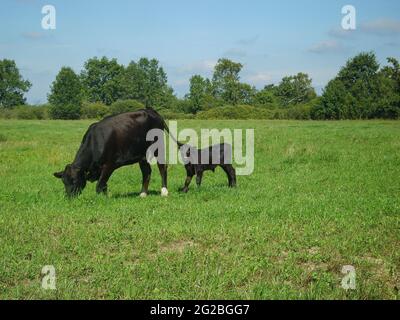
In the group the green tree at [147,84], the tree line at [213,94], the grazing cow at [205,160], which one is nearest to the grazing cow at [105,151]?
the grazing cow at [205,160]

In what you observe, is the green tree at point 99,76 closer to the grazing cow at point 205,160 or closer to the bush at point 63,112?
the bush at point 63,112

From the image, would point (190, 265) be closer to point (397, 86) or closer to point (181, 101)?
point (397, 86)

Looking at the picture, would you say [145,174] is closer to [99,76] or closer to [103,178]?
[103,178]

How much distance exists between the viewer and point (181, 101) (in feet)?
312

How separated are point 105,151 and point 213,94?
3671 inches

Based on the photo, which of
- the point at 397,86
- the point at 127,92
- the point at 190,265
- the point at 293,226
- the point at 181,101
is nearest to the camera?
the point at 190,265

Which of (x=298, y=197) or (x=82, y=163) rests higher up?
(x=82, y=163)

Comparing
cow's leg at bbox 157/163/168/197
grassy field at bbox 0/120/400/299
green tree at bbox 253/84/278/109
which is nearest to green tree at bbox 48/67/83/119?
green tree at bbox 253/84/278/109

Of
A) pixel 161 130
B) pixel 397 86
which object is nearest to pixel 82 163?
pixel 161 130

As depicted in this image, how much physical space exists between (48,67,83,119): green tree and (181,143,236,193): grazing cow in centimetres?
7264

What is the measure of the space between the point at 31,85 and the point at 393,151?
356 ft

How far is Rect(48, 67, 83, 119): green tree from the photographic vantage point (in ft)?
269

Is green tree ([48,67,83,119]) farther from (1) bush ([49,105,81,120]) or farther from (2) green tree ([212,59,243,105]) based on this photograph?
(2) green tree ([212,59,243,105])

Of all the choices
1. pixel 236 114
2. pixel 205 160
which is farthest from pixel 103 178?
pixel 236 114
